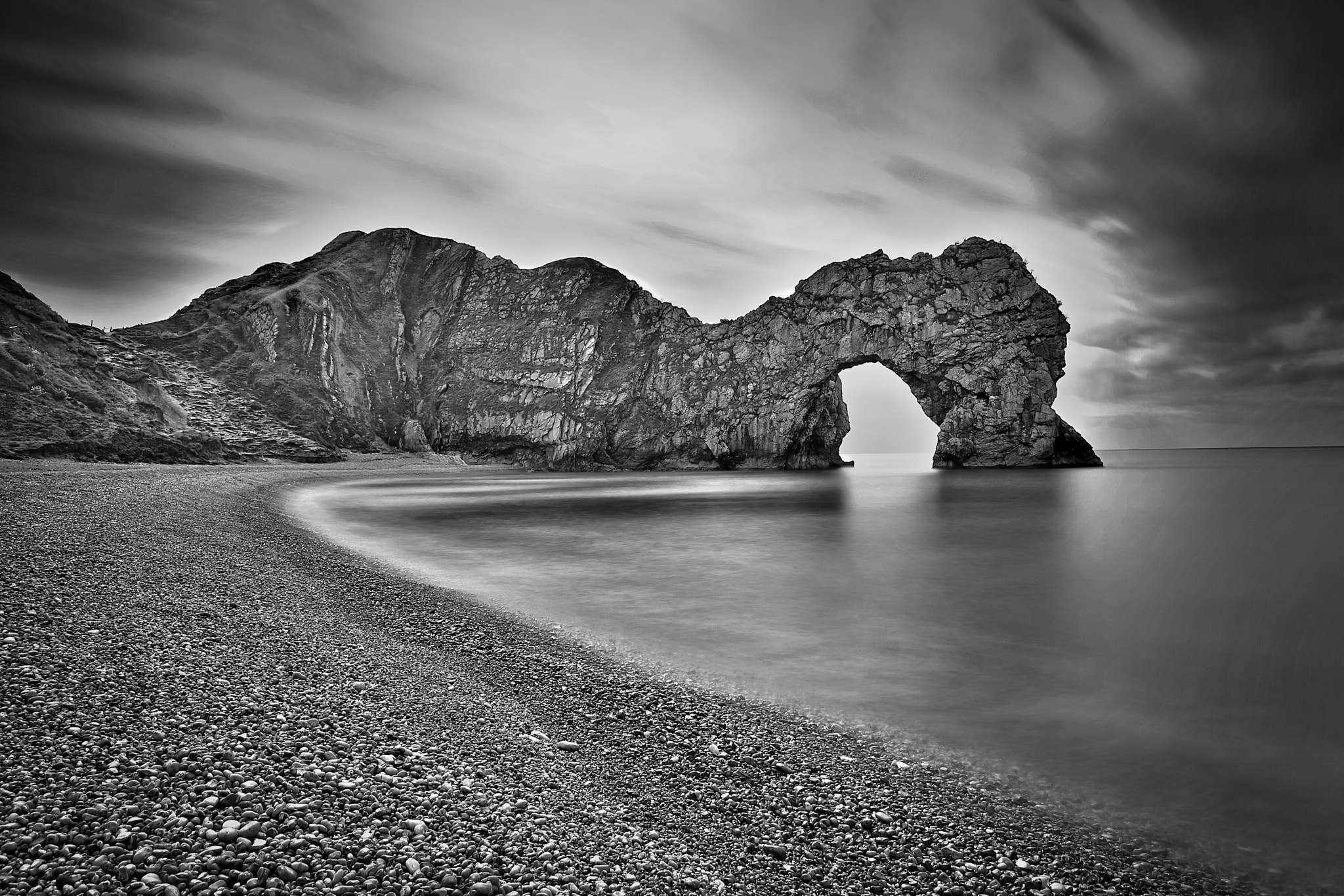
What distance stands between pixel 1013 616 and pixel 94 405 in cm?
6228

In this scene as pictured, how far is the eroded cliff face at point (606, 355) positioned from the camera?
2793 inches

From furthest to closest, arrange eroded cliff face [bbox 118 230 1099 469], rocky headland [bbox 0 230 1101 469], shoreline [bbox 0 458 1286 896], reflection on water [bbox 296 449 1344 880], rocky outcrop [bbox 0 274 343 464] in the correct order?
eroded cliff face [bbox 118 230 1099 469] < rocky headland [bbox 0 230 1101 469] < rocky outcrop [bbox 0 274 343 464] < reflection on water [bbox 296 449 1344 880] < shoreline [bbox 0 458 1286 896]

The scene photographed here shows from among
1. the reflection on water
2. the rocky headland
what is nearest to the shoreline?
the reflection on water

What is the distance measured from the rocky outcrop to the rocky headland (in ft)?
0.89

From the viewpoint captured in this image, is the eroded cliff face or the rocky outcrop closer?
the rocky outcrop

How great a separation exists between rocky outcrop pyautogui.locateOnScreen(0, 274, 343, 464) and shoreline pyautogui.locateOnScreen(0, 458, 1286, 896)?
46.4 metres

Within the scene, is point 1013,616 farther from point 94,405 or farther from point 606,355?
point 606,355

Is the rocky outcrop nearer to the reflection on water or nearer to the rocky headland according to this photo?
the rocky headland

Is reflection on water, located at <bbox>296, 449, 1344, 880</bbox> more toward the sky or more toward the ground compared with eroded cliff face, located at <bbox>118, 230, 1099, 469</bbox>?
more toward the ground

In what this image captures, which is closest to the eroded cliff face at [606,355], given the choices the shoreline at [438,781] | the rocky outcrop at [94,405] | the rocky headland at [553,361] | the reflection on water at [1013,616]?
the rocky headland at [553,361]

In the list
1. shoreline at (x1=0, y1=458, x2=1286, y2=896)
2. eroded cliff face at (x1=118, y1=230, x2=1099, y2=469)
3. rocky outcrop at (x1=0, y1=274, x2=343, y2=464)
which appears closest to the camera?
shoreline at (x1=0, y1=458, x2=1286, y2=896)

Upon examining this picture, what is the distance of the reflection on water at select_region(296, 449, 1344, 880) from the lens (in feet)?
21.3

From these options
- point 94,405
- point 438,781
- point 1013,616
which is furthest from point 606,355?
point 438,781

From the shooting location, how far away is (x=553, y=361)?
3607 inches
